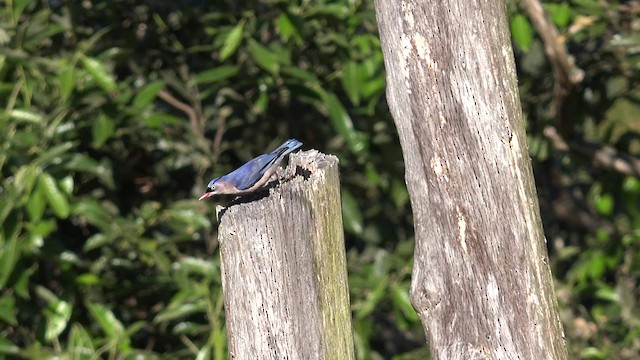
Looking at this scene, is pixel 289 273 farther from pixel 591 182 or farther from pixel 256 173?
pixel 591 182

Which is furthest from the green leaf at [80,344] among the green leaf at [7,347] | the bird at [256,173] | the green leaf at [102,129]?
the bird at [256,173]

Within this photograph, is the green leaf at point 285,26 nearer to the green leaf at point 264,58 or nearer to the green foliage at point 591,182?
the green leaf at point 264,58

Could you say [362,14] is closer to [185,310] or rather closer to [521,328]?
[185,310]

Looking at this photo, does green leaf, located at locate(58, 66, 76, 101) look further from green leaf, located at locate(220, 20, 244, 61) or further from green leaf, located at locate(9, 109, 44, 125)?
green leaf, located at locate(220, 20, 244, 61)

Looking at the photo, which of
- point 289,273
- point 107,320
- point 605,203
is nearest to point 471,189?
point 289,273

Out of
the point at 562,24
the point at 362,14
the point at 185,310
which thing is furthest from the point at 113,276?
the point at 562,24
